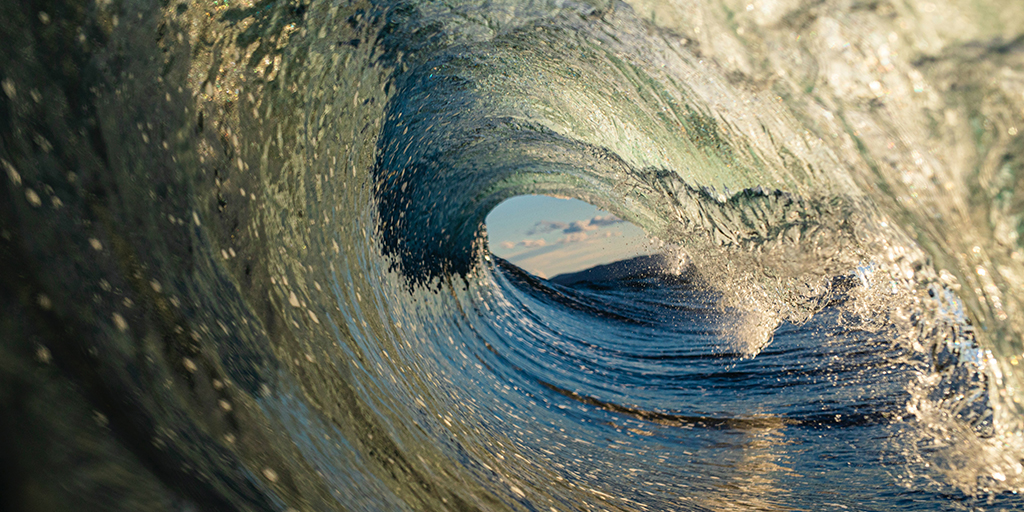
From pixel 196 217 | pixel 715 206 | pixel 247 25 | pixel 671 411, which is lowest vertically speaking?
pixel 671 411

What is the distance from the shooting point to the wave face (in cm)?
Answer: 96

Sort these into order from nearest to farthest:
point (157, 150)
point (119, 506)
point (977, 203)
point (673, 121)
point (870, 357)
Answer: point (119, 506) → point (977, 203) → point (157, 150) → point (673, 121) → point (870, 357)

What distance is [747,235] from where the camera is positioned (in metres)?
2.35

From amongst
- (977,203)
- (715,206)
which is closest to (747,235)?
(715,206)

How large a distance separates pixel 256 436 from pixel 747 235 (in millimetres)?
1888

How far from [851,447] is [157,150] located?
7.91 feet

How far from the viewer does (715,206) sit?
7.93ft

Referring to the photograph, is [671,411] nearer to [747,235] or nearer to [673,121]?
[747,235]

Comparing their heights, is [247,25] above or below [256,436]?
above

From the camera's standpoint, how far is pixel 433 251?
3484mm

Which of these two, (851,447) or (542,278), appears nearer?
(851,447)

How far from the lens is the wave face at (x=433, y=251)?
0.96 m

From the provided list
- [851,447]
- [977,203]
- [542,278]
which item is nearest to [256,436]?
[977,203]

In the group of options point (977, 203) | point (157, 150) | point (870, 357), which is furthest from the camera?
point (870, 357)
